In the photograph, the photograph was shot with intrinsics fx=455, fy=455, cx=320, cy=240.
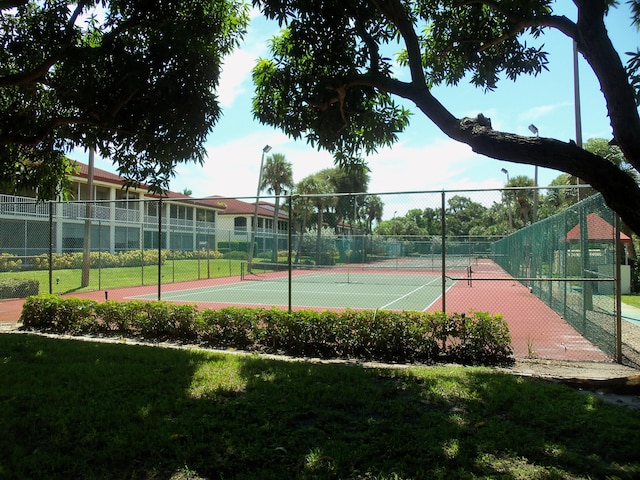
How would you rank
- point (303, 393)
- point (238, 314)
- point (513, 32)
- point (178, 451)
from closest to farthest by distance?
point (178, 451), point (303, 393), point (513, 32), point (238, 314)

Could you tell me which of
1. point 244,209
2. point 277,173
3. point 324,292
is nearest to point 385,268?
point 324,292

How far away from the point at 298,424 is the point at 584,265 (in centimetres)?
755

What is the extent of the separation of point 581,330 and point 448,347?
422cm

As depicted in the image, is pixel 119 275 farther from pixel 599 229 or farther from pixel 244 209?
pixel 244 209

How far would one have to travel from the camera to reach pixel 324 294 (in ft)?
64.9

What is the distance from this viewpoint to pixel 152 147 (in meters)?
7.95

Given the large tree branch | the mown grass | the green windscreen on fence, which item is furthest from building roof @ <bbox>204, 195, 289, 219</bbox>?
the large tree branch

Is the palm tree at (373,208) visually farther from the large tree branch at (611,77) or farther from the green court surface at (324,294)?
the large tree branch at (611,77)

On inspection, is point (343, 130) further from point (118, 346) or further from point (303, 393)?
point (118, 346)

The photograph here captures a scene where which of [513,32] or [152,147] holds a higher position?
[513,32]

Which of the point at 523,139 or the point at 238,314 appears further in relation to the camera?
the point at 238,314

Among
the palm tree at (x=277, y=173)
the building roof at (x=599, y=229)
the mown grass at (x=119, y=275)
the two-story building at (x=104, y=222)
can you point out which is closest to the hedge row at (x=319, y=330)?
the building roof at (x=599, y=229)

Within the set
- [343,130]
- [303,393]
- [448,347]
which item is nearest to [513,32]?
[343,130]

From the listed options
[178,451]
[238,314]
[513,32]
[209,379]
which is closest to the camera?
[178,451]
